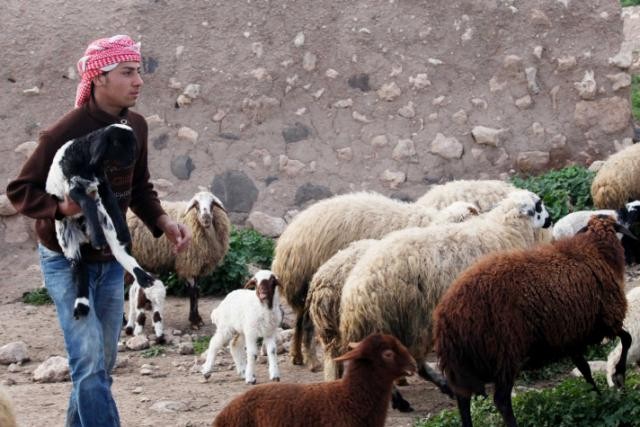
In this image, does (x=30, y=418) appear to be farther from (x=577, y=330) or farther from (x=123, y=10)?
(x=123, y=10)

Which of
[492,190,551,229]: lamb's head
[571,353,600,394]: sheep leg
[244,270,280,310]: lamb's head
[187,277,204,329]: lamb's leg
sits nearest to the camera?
[571,353,600,394]: sheep leg

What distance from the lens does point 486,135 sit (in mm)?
12070

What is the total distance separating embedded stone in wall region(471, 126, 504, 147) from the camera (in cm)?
1207

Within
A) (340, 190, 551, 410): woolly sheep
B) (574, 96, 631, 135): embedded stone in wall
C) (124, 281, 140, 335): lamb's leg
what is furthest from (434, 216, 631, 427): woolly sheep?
(574, 96, 631, 135): embedded stone in wall

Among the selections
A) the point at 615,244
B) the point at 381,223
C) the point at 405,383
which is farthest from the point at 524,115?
the point at 615,244

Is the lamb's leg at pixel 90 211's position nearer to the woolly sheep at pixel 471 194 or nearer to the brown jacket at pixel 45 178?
the brown jacket at pixel 45 178

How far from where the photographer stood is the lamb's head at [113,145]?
4816 millimetres

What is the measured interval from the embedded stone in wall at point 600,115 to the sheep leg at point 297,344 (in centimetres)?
534

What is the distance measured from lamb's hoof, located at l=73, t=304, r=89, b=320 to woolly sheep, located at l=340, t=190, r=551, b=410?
82.5 inches

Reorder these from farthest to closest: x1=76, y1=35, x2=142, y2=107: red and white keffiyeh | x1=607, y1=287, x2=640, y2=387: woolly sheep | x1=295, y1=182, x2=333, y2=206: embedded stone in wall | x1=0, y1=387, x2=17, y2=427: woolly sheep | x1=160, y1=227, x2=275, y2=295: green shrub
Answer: x1=295, y1=182, x2=333, y2=206: embedded stone in wall
x1=160, y1=227, x2=275, y2=295: green shrub
x1=607, y1=287, x2=640, y2=387: woolly sheep
x1=0, y1=387, x2=17, y2=427: woolly sheep
x1=76, y1=35, x2=142, y2=107: red and white keffiyeh

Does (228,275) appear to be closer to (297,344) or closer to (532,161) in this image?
(297,344)

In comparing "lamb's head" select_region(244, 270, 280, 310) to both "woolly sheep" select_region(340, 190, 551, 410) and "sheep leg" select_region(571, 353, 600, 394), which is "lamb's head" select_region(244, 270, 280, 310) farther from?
"sheep leg" select_region(571, 353, 600, 394)

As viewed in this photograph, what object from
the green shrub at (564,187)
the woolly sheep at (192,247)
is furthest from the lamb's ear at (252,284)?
the green shrub at (564,187)

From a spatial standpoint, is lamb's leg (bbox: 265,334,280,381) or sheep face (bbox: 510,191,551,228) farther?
lamb's leg (bbox: 265,334,280,381)
